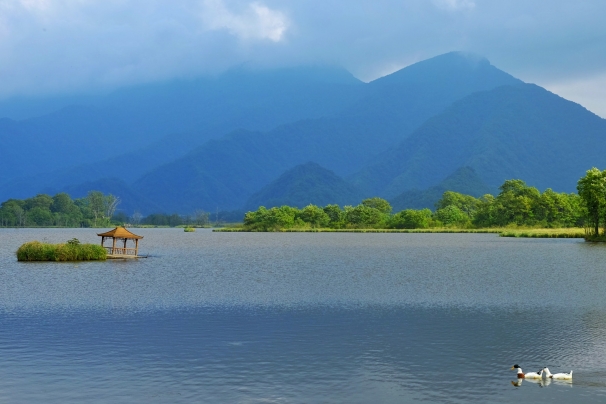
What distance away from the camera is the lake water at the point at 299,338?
19234mm

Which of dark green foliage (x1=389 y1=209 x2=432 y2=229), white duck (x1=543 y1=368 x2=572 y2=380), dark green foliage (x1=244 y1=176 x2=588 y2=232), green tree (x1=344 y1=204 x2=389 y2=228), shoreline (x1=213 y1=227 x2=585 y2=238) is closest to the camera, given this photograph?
white duck (x1=543 y1=368 x2=572 y2=380)

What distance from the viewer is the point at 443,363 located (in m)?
22.4

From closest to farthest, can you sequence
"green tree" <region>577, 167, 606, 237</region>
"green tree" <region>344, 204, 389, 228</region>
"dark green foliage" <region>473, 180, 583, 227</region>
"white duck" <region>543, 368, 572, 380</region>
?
"white duck" <region>543, 368, 572, 380</region>, "green tree" <region>577, 167, 606, 237</region>, "dark green foliage" <region>473, 180, 583, 227</region>, "green tree" <region>344, 204, 389, 228</region>

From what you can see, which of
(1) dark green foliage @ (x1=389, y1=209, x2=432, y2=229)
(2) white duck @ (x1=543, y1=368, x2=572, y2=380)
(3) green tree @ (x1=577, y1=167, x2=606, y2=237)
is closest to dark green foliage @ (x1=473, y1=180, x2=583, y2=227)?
(1) dark green foliage @ (x1=389, y1=209, x2=432, y2=229)

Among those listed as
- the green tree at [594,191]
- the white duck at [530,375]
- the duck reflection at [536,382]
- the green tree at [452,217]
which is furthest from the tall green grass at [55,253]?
the green tree at [452,217]

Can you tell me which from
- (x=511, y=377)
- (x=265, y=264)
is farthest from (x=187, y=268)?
(x=511, y=377)

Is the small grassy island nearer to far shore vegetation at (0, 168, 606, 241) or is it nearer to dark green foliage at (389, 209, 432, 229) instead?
far shore vegetation at (0, 168, 606, 241)

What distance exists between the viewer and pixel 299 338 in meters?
26.7

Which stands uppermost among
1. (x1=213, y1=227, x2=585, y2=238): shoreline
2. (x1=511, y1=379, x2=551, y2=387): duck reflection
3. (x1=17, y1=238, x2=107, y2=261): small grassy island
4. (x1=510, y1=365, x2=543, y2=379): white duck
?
(x1=213, y1=227, x2=585, y2=238): shoreline

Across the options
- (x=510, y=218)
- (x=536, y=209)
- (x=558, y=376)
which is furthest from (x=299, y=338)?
(x=510, y=218)

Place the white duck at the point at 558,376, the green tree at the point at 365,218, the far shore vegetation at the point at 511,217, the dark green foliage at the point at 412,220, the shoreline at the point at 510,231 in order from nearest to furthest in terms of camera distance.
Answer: the white duck at the point at 558,376, the far shore vegetation at the point at 511,217, the shoreline at the point at 510,231, the dark green foliage at the point at 412,220, the green tree at the point at 365,218

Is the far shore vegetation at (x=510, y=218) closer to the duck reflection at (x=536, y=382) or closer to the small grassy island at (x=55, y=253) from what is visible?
the small grassy island at (x=55, y=253)

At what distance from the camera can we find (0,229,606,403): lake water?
19234 mm

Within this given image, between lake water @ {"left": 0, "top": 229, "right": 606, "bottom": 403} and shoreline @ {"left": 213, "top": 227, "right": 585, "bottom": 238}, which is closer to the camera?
lake water @ {"left": 0, "top": 229, "right": 606, "bottom": 403}
